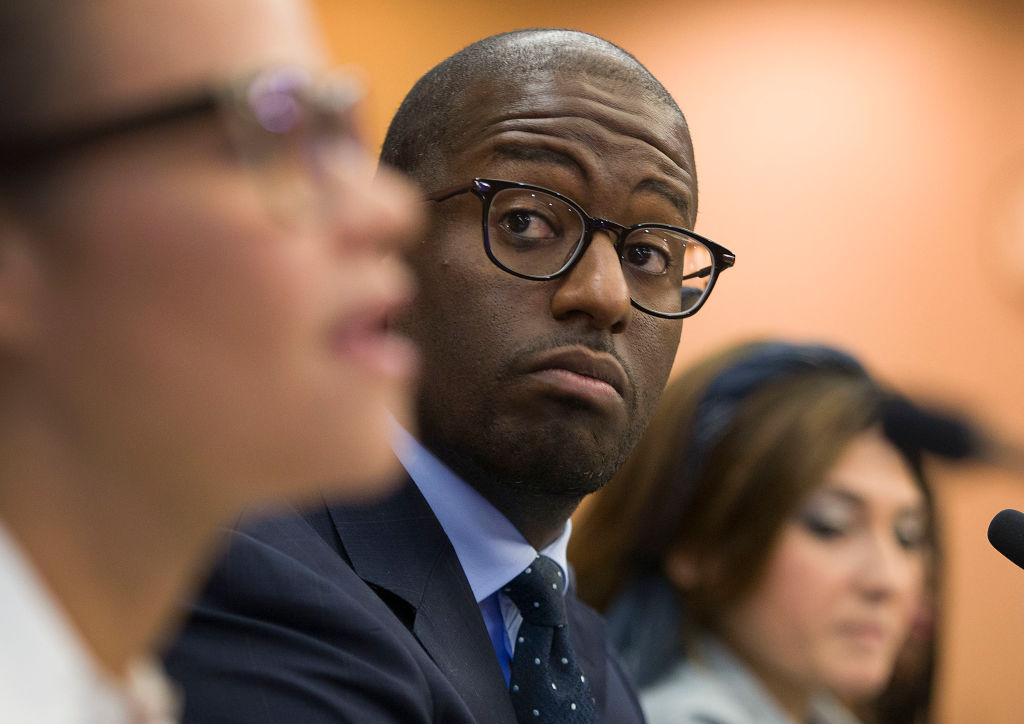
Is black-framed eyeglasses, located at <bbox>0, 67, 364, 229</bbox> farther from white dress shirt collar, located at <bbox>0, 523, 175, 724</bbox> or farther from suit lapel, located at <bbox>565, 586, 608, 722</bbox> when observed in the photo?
suit lapel, located at <bbox>565, 586, 608, 722</bbox>

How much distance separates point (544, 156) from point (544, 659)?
58cm

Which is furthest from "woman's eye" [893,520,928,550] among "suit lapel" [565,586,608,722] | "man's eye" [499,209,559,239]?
"man's eye" [499,209,559,239]

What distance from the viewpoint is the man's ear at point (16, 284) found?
0.47 meters

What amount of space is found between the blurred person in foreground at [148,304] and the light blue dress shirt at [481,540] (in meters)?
0.74

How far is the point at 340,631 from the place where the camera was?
973 mm

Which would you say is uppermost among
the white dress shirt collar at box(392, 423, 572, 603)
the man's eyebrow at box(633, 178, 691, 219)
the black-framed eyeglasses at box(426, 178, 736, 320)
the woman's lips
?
the man's eyebrow at box(633, 178, 691, 219)

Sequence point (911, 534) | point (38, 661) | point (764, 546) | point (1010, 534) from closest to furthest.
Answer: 1. point (38, 661)
2. point (1010, 534)
3. point (764, 546)
4. point (911, 534)

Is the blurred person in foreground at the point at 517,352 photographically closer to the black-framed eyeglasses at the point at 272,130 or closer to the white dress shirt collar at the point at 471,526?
the white dress shirt collar at the point at 471,526

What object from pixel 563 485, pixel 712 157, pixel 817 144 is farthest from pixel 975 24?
pixel 563 485

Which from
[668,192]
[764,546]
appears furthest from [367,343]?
[764,546]

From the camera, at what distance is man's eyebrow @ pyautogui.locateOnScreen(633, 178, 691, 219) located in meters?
1.30

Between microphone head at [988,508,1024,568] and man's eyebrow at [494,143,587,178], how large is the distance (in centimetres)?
60

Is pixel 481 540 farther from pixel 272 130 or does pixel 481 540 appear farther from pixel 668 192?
pixel 272 130

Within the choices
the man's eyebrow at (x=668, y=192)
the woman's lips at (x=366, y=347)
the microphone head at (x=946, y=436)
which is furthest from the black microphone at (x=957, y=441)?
the woman's lips at (x=366, y=347)
